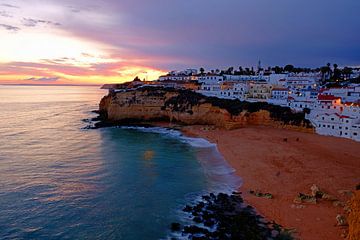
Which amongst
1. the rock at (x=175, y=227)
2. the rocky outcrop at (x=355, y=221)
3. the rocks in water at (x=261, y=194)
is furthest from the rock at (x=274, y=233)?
the rock at (x=175, y=227)

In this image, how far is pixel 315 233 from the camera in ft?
56.4

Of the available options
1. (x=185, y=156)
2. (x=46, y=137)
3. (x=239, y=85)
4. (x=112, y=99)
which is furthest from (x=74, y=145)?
(x=239, y=85)

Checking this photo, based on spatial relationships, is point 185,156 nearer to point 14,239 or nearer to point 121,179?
point 121,179

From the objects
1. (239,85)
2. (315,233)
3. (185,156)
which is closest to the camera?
(315,233)

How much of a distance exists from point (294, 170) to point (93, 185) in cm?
1785

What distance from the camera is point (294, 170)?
93.4ft

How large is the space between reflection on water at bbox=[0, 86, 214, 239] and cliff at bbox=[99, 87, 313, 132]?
1243 cm

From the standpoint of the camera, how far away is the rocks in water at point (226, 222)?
17.7 m

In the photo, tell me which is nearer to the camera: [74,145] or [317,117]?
[74,145]

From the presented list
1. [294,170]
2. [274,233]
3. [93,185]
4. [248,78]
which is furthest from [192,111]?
[274,233]

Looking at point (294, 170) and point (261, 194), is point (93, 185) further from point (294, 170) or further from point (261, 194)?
point (294, 170)

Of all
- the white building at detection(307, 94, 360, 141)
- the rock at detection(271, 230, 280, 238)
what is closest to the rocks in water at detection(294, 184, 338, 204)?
the rock at detection(271, 230, 280, 238)

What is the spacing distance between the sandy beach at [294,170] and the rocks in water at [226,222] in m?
0.98

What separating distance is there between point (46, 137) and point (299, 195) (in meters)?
38.0
